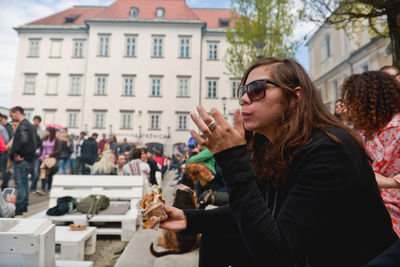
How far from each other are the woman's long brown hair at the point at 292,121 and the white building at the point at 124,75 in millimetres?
25277

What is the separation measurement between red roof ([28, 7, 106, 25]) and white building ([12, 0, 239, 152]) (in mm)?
2365

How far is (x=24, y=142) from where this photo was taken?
576 centimetres

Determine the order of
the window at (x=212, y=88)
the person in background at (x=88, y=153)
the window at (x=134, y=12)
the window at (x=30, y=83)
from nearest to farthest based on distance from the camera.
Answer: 1. the person in background at (x=88, y=153)
2. the window at (x=212, y=88)
3. the window at (x=30, y=83)
4. the window at (x=134, y=12)

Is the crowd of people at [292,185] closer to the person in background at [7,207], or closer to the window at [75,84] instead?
the person in background at [7,207]

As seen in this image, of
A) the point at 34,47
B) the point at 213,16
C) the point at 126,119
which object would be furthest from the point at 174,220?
the point at 213,16

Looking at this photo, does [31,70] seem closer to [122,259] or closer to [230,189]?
[122,259]

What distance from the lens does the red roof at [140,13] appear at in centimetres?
2917

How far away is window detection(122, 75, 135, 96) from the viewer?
2740 centimetres

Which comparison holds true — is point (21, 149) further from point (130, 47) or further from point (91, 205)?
point (130, 47)

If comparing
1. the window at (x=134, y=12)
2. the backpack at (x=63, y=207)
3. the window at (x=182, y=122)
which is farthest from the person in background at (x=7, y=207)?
the window at (x=134, y=12)

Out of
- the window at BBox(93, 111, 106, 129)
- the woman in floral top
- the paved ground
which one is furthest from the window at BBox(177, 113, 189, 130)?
the woman in floral top

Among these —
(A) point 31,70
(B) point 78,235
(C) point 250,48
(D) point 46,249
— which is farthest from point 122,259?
(A) point 31,70

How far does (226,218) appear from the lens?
1.69m

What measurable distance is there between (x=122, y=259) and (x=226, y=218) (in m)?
1.76
